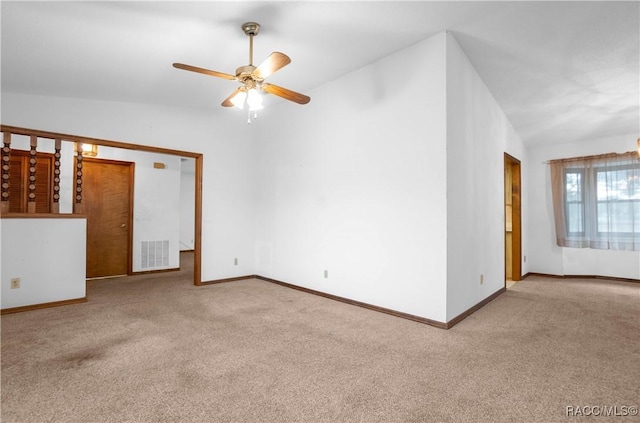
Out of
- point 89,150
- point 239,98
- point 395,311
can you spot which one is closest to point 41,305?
point 89,150

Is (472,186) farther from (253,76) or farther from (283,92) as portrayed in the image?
(253,76)

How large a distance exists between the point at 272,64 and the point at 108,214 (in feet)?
15.7

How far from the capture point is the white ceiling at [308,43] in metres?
2.52

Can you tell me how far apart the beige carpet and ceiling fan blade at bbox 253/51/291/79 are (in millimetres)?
2222

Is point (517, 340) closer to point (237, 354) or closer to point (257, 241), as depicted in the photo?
point (237, 354)

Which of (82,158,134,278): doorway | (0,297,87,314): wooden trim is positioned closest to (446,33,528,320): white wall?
(0,297,87,314): wooden trim

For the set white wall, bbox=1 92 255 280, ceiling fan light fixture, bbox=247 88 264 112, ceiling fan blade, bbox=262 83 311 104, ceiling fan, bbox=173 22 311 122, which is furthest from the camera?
white wall, bbox=1 92 255 280

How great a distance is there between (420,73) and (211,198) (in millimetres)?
3489

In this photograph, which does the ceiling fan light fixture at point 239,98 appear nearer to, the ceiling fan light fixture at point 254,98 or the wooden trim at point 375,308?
the ceiling fan light fixture at point 254,98

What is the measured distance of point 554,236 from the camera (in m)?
5.73

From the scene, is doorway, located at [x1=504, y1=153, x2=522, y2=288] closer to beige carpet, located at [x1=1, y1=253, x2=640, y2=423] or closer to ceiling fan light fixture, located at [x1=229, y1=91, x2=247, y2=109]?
beige carpet, located at [x1=1, y1=253, x2=640, y2=423]

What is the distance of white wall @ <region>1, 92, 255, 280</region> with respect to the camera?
384 centimetres

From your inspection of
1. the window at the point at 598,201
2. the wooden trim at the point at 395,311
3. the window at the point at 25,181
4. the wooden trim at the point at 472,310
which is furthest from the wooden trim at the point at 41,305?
the window at the point at 598,201

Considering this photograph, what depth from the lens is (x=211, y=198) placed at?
4996 mm
